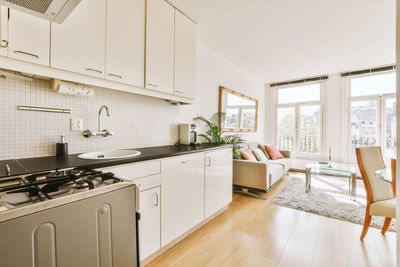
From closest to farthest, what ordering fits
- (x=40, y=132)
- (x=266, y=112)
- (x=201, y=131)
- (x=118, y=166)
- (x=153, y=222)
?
(x=118, y=166), (x=40, y=132), (x=153, y=222), (x=201, y=131), (x=266, y=112)

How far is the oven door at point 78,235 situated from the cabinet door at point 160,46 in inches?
47.9

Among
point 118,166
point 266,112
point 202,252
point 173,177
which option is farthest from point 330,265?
point 266,112

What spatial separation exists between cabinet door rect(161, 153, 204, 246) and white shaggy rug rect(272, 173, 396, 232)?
1513 mm

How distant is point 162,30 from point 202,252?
225 centimetres

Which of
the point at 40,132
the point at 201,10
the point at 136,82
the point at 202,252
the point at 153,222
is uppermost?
the point at 201,10

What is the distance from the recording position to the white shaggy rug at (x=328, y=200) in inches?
92.8

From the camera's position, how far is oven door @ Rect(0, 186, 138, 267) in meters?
0.59

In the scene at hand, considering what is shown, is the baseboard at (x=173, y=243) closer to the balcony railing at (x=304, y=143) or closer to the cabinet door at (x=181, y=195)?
the cabinet door at (x=181, y=195)

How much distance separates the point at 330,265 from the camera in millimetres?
1517

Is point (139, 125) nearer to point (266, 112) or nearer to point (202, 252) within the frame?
→ point (202, 252)

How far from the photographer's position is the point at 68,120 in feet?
4.92

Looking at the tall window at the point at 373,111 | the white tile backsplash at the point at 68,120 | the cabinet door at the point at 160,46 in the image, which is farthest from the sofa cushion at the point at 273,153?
the cabinet door at the point at 160,46

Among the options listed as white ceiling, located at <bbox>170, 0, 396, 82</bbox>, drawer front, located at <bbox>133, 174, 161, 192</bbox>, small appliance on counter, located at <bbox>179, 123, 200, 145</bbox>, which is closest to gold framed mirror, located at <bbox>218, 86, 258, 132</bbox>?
white ceiling, located at <bbox>170, 0, 396, 82</bbox>

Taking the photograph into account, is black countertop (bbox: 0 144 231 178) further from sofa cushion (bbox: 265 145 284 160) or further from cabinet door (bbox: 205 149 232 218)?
sofa cushion (bbox: 265 145 284 160)
